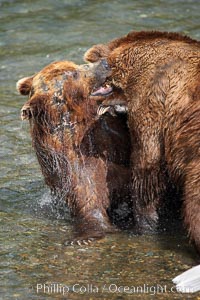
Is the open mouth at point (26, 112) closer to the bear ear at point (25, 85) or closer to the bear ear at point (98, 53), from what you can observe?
the bear ear at point (25, 85)

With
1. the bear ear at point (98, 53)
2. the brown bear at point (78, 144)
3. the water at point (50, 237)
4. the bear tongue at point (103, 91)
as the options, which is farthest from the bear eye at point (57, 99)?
the water at point (50, 237)

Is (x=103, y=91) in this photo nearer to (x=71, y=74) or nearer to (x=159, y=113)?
(x=71, y=74)

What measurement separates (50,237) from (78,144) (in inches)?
30.9

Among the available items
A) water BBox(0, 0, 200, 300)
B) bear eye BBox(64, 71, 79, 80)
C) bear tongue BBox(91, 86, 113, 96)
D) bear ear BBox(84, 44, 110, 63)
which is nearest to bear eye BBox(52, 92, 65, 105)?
bear eye BBox(64, 71, 79, 80)

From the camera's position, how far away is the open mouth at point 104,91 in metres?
6.95

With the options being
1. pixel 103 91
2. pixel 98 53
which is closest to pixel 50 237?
pixel 103 91

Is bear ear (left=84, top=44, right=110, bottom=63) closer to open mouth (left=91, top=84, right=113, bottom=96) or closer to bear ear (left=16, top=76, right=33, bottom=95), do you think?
open mouth (left=91, top=84, right=113, bottom=96)

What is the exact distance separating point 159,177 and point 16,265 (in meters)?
1.26

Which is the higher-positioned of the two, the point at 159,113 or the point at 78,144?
the point at 159,113

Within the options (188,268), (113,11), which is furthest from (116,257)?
(113,11)

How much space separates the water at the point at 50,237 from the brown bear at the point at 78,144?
0.27 m

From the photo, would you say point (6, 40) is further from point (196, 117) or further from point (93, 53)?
point (196, 117)

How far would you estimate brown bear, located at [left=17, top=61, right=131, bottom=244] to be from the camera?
7098 millimetres

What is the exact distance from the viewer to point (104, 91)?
698 cm
